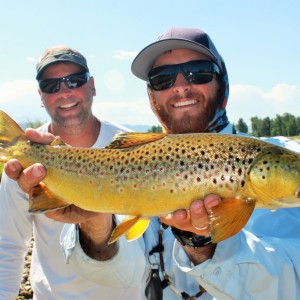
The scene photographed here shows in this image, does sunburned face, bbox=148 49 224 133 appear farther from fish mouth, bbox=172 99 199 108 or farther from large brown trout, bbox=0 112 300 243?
large brown trout, bbox=0 112 300 243

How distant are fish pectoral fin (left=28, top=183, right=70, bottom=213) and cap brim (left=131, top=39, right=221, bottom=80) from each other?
7.26ft

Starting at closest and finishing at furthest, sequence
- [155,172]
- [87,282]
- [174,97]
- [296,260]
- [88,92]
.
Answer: [155,172] < [296,260] < [174,97] < [87,282] < [88,92]

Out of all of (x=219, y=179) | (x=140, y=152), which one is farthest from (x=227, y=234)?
(x=140, y=152)

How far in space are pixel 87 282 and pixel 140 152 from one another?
2.55m

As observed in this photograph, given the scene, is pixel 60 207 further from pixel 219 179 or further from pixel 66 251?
pixel 219 179

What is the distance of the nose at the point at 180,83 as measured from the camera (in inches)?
183

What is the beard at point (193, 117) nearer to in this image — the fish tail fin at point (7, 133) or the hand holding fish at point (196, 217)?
the hand holding fish at point (196, 217)

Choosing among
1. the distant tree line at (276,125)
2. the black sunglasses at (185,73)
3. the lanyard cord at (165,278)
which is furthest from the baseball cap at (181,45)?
the distant tree line at (276,125)

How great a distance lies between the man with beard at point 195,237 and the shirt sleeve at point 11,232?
1118mm

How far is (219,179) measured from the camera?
3.02m

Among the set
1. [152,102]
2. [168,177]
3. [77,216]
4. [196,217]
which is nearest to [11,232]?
[77,216]

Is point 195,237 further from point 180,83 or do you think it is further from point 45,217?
point 45,217

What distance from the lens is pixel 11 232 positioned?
17.9ft

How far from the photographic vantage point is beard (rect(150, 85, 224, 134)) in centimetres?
467
